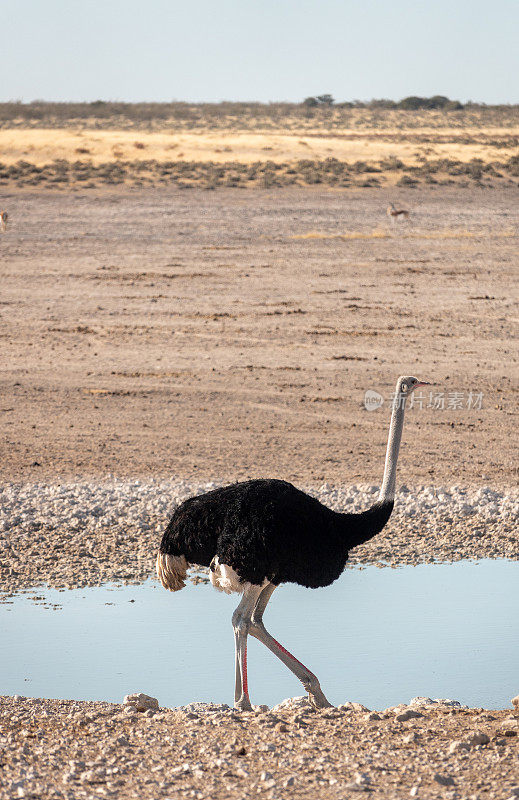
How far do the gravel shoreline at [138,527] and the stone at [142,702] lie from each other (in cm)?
205

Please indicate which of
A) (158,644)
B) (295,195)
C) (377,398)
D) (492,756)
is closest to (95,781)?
(492,756)

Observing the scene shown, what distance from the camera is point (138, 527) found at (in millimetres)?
8898

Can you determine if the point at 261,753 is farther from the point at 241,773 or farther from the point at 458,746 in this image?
the point at 458,746

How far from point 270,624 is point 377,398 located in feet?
20.5

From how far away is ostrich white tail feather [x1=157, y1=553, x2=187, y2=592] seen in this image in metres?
6.26

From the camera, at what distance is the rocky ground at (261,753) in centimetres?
487

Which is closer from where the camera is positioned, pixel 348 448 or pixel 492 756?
pixel 492 756

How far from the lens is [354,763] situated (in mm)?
5055

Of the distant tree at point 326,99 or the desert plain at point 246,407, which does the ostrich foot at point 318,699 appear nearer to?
the desert plain at point 246,407

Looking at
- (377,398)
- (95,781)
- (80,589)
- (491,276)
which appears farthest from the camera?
(491,276)

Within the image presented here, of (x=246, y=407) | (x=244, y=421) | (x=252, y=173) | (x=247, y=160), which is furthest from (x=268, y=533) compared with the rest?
(x=247, y=160)

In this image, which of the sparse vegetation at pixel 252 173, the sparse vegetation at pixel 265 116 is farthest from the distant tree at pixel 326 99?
the sparse vegetation at pixel 252 173

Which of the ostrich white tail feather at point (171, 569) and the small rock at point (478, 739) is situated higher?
the ostrich white tail feather at point (171, 569)

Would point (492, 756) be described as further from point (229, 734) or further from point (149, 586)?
point (149, 586)
